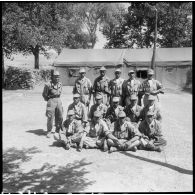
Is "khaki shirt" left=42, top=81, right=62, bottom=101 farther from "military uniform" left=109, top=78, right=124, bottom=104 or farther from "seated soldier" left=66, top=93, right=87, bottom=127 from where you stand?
"military uniform" left=109, top=78, right=124, bottom=104

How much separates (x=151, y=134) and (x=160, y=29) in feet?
114

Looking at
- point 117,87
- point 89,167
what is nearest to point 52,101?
point 117,87

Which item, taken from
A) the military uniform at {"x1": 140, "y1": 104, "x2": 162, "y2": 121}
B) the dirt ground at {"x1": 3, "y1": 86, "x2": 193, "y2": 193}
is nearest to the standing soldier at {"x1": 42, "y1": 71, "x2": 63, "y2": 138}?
the dirt ground at {"x1": 3, "y1": 86, "x2": 193, "y2": 193}

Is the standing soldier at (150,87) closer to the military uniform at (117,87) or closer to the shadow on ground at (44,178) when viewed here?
the military uniform at (117,87)

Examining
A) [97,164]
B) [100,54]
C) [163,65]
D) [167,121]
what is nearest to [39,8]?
[100,54]

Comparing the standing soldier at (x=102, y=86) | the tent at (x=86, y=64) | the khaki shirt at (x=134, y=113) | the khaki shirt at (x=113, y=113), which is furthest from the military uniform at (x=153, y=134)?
the tent at (x=86, y=64)

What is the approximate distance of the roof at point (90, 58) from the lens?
27.2 m

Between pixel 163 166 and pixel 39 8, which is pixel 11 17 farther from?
pixel 163 166

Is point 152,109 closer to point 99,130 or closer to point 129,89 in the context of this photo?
point 99,130

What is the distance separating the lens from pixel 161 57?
2711cm

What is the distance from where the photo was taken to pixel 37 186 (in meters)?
6.54

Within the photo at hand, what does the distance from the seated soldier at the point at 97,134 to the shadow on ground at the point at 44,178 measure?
961mm

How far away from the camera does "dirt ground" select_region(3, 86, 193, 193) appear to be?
21.5ft

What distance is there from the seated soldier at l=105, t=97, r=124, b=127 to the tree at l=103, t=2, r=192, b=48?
3112cm
